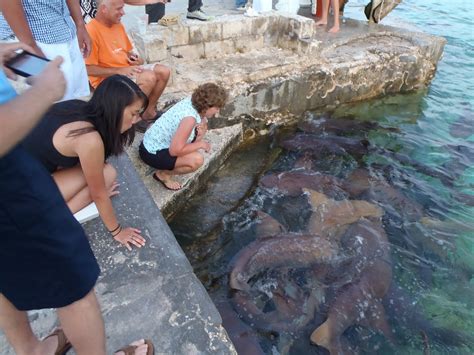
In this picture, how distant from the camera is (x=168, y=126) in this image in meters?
4.25

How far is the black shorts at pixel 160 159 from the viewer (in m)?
4.27

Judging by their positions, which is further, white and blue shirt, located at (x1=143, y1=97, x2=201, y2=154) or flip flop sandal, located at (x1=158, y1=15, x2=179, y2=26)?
flip flop sandal, located at (x1=158, y1=15, x2=179, y2=26)

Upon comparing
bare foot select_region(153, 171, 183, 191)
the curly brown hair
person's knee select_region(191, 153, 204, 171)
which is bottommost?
bare foot select_region(153, 171, 183, 191)

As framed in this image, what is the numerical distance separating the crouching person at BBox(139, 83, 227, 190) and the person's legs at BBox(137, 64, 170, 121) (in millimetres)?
711

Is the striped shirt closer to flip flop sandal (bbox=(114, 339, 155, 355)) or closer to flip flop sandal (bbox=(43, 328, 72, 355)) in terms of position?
flip flop sandal (bbox=(43, 328, 72, 355))

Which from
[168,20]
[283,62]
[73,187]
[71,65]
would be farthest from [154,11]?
[73,187]

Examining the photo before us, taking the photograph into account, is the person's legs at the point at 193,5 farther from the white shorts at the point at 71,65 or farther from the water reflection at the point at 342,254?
the white shorts at the point at 71,65

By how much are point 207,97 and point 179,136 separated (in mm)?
489

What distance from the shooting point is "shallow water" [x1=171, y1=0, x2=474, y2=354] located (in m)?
3.58

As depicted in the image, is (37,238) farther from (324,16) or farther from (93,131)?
(324,16)

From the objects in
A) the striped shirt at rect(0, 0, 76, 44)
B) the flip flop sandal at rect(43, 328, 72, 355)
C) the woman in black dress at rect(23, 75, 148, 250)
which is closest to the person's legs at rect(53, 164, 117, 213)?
the woman in black dress at rect(23, 75, 148, 250)

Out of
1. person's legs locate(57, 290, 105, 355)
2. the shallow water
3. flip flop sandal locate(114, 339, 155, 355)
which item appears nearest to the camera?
person's legs locate(57, 290, 105, 355)

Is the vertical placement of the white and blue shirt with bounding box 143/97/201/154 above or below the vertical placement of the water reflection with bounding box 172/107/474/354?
above

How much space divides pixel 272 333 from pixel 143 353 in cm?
154
